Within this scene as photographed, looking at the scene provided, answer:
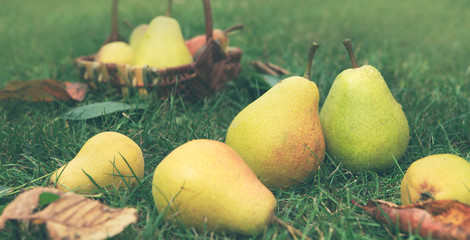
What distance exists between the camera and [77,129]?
7.98 ft

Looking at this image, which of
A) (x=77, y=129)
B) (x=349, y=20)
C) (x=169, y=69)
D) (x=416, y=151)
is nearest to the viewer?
(x=416, y=151)

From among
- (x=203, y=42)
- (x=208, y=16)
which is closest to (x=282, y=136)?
(x=208, y=16)

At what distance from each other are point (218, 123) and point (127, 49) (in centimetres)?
107

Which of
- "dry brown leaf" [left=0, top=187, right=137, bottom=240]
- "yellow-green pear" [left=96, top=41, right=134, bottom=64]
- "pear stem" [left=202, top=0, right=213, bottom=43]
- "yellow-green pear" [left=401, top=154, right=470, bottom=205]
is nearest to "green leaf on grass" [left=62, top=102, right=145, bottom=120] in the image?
"yellow-green pear" [left=96, top=41, right=134, bottom=64]

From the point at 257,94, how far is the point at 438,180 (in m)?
1.50

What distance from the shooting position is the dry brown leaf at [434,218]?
1.35m

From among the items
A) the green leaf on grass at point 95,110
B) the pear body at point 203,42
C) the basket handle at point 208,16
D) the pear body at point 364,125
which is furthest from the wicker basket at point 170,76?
the pear body at point 364,125

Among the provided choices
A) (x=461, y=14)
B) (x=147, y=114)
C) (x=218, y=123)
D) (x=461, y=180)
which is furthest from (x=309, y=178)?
(x=461, y=14)

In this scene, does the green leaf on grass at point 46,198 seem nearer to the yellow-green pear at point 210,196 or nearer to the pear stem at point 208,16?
the yellow-green pear at point 210,196

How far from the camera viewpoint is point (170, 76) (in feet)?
8.96

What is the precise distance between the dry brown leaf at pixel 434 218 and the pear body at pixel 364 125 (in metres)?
0.46

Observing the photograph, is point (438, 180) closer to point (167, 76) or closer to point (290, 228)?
point (290, 228)

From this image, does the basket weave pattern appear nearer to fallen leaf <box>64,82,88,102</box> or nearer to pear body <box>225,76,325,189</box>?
fallen leaf <box>64,82,88,102</box>

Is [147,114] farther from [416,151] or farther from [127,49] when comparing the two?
[416,151]
